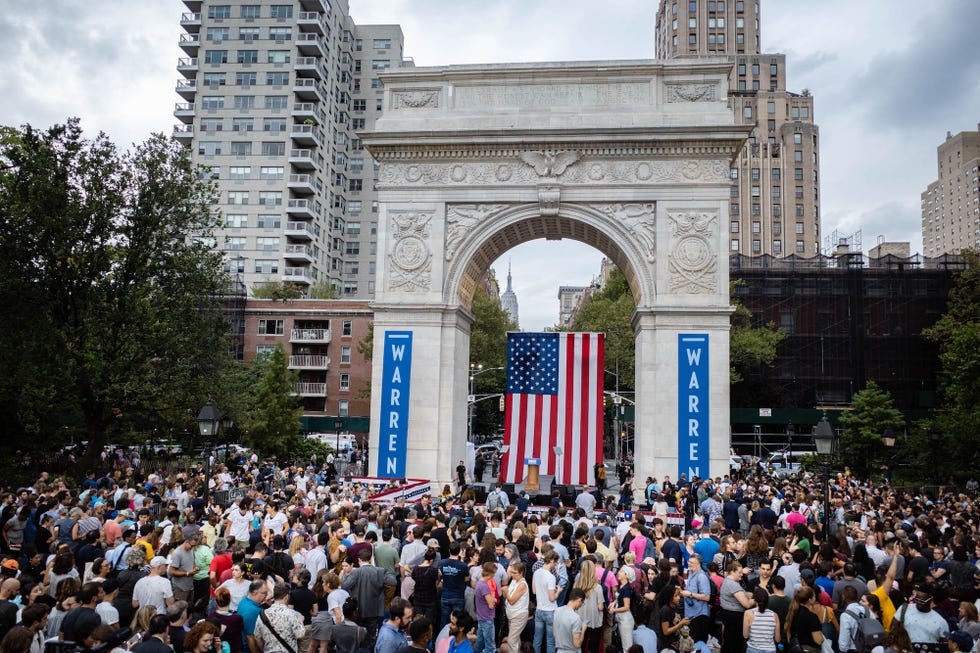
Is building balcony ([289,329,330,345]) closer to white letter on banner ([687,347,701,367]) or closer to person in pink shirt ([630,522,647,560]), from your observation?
white letter on banner ([687,347,701,367])

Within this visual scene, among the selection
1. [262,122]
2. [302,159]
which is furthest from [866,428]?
[262,122]

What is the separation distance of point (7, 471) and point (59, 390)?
9.60 ft

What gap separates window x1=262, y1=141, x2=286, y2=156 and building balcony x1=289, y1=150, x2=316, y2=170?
81cm

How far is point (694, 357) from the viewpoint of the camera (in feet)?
82.4

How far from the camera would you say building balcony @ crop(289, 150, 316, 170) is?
61.4m

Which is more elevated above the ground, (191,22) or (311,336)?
(191,22)

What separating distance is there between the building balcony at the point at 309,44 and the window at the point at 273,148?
882 cm

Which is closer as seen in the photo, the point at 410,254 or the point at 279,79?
the point at 410,254

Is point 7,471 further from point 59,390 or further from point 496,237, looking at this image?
point 496,237

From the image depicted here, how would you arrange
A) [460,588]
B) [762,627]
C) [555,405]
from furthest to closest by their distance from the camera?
[555,405] < [460,588] < [762,627]

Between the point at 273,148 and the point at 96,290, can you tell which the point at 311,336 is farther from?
the point at 96,290

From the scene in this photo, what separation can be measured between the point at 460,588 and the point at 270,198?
57.1 m

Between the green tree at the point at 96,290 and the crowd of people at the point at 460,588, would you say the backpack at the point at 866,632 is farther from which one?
the green tree at the point at 96,290

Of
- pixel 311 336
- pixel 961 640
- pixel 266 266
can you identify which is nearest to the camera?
pixel 961 640
